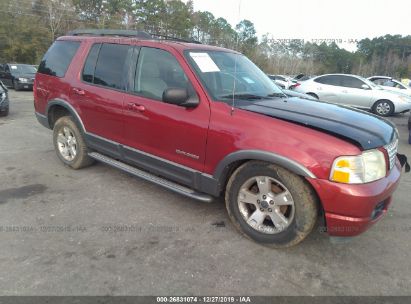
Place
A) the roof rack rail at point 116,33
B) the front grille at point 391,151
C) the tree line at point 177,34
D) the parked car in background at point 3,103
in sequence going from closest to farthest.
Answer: the front grille at point 391,151 → the roof rack rail at point 116,33 → the parked car in background at point 3,103 → the tree line at point 177,34

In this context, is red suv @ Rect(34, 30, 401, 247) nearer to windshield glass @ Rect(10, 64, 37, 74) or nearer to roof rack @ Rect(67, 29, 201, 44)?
roof rack @ Rect(67, 29, 201, 44)

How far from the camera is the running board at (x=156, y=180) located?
3736mm

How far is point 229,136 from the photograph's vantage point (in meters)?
3.43

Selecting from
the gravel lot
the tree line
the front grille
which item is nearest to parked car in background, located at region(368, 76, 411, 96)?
the tree line

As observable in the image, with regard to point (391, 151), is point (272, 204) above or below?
below

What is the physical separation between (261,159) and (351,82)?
1161 centimetres

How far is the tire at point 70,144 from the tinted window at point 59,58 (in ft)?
2.34

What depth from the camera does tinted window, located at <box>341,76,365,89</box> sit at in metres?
13.4

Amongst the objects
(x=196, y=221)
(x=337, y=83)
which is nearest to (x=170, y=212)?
(x=196, y=221)

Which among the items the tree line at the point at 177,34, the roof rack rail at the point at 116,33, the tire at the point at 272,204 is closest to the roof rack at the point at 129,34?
the roof rack rail at the point at 116,33

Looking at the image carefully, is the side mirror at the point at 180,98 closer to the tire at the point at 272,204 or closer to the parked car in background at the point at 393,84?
the tire at the point at 272,204

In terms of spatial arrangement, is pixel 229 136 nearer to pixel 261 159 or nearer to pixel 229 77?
pixel 261 159

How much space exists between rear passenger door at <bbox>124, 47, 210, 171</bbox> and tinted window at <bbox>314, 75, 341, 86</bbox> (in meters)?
10.8

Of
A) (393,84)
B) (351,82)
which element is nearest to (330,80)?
(351,82)
